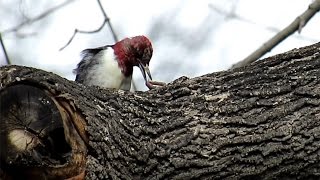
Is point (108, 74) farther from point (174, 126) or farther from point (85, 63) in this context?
point (174, 126)

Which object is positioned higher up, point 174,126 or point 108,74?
point 108,74

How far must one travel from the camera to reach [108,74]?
3984mm

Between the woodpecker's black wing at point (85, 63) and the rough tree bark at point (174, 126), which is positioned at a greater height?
the woodpecker's black wing at point (85, 63)

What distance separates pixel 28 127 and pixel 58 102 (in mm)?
127

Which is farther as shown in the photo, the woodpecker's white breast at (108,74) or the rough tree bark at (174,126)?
the woodpecker's white breast at (108,74)

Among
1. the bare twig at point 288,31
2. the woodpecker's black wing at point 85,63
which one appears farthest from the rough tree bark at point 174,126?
the woodpecker's black wing at point 85,63

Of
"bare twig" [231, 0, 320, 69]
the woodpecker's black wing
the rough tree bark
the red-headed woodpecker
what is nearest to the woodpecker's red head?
the red-headed woodpecker

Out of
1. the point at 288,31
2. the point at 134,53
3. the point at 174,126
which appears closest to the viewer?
the point at 174,126

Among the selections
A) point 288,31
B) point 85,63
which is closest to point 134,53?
point 85,63

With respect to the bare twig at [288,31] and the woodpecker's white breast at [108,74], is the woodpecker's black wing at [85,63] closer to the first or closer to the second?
the woodpecker's white breast at [108,74]

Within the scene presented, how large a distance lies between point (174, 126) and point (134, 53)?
161 centimetres

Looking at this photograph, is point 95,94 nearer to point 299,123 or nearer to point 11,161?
point 11,161

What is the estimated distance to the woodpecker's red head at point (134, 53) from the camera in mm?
4086

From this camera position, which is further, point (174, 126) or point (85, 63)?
point (85, 63)
